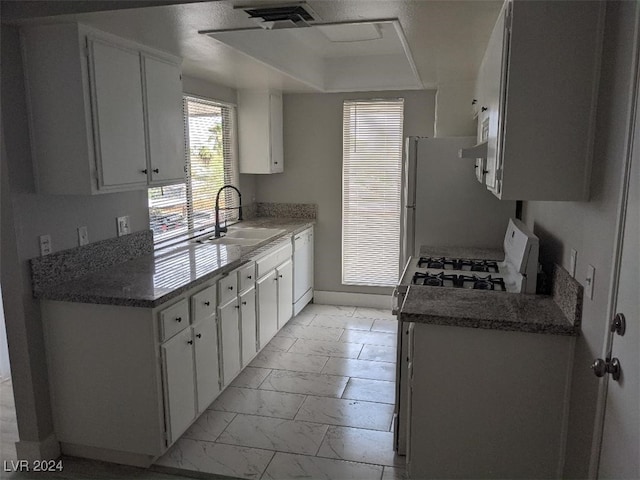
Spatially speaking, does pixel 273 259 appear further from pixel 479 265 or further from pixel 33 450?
pixel 33 450

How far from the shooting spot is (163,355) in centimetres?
250

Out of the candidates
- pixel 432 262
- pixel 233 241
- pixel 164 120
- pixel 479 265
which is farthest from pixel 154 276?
pixel 479 265

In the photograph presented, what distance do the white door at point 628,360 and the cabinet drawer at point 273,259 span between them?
8.56 feet

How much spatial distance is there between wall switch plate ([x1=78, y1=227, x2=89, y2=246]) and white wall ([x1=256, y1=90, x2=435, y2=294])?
8.97 ft

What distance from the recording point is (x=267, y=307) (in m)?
4.03

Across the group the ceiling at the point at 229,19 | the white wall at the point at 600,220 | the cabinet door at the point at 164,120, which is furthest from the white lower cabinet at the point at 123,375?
the white wall at the point at 600,220

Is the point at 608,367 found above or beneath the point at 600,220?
beneath

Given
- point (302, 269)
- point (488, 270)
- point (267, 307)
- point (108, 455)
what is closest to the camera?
point (108, 455)

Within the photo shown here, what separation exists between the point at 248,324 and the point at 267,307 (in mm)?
423

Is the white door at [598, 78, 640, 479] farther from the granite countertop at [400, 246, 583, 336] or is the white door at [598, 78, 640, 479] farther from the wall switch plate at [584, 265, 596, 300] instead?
the granite countertop at [400, 246, 583, 336]

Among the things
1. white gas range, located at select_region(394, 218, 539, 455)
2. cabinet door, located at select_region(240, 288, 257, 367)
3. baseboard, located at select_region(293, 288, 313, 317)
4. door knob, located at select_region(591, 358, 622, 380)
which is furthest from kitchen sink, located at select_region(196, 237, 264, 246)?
door knob, located at select_region(591, 358, 622, 380)

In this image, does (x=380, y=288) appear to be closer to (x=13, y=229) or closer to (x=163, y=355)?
(x=163, y=355)

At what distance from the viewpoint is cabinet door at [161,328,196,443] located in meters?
2.54

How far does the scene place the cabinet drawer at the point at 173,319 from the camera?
2.48m
